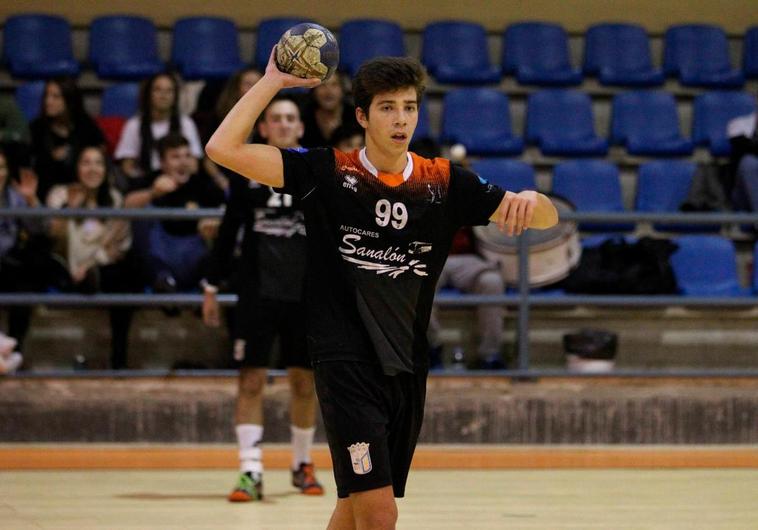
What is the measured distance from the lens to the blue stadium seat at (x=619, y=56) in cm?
1095

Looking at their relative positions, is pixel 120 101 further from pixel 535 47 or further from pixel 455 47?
pixel 535 47

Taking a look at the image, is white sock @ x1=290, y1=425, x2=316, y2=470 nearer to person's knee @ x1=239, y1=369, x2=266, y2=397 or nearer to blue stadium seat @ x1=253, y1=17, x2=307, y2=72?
person's knee @ x1=239, y1=369, x2=266, y2=397

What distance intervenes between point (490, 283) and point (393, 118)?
188 inches

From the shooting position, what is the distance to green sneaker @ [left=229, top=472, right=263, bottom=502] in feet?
20.3

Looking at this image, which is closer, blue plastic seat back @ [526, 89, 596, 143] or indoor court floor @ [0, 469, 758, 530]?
indoor court floor @ [0, 469, 758, 530]

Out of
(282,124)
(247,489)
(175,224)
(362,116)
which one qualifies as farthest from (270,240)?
(362,116)

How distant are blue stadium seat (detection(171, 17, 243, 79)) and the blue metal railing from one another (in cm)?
300

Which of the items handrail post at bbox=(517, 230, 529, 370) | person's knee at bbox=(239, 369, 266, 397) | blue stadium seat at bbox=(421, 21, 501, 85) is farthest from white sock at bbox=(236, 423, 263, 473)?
blue stadium seat at bbox=(421, 21, 501, 85)

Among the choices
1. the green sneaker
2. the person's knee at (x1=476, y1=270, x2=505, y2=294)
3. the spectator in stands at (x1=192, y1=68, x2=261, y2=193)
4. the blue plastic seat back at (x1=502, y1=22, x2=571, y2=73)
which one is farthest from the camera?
the blue plastic seat back at (x1=502, y1=22, x2=571, y2=73)

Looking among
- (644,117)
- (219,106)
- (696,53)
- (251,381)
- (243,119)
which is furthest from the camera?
(696,53)

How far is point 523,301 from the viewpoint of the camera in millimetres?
7902

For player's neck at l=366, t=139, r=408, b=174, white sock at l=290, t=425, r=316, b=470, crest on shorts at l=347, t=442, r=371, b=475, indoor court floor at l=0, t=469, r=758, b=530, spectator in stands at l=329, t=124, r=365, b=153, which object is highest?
player's neck at l=366, t=139, r=408, b=174

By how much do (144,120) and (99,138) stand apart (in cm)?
35

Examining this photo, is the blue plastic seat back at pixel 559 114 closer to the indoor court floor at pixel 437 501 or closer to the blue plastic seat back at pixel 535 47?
the blue plastic seat back at pixel 535 47
